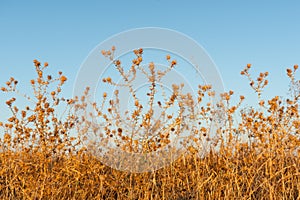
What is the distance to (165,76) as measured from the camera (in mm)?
3578

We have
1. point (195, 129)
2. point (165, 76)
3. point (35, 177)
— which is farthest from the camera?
point (195, 129)

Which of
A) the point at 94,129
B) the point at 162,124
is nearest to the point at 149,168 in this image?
the point at 162,124

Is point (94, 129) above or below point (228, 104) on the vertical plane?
below

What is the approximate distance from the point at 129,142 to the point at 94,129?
407 millimetres

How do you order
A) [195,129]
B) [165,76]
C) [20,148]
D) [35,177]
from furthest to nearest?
[20,148]
[195,129]
[35,177]
[165,76]

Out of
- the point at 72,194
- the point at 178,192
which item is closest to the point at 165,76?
the point at 178,192

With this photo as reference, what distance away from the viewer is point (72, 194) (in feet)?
12.7

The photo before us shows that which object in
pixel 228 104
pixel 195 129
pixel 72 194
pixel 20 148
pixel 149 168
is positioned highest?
pixel 228 104

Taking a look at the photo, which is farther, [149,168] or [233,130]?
[233,130]

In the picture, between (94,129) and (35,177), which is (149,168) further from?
(35,177)

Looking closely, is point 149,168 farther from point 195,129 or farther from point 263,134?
point 263,134

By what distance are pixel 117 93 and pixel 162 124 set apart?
0.54 m

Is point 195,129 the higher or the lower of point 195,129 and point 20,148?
the higher

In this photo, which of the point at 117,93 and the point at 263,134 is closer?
the point at 117,93
